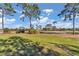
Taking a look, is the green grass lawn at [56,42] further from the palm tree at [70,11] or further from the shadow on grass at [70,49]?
the palm tree at [70,11]

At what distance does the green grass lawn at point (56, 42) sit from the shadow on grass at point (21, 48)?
0.04 meters

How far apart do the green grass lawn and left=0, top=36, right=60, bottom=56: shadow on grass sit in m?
0.04

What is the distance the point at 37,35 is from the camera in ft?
8.22

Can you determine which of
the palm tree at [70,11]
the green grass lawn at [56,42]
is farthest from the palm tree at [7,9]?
the palm tree at [70,11]

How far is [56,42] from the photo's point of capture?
2.49 meters

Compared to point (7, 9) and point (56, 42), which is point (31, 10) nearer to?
point (7, 9)

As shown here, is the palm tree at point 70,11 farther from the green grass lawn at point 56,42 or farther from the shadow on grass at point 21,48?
the shadow on grass at point 21,48

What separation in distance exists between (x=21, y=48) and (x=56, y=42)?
→ 1.35ft

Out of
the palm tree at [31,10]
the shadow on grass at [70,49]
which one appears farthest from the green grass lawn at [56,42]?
the palm tree at [31,10]

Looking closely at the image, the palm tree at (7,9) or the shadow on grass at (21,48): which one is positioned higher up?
the palm tree at (7,9)

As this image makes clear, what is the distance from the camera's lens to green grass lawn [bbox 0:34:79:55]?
2.46 metres

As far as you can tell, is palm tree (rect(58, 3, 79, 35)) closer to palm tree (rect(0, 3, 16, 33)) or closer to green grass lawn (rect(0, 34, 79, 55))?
green grass lawn (rect(0, 34, 79, 55))

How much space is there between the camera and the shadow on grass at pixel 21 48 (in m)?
2.46

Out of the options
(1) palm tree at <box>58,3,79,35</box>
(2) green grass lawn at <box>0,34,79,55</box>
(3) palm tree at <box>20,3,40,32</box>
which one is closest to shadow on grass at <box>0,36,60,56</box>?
(2) green grass lawn at <box>0,34,79,55</box>
